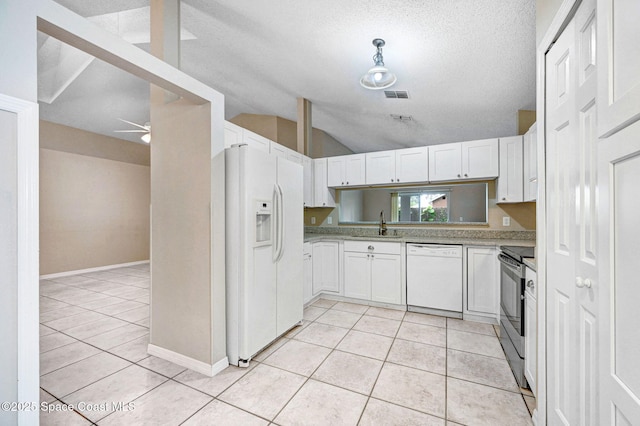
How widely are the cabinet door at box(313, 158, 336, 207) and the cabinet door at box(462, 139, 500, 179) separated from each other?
196cm

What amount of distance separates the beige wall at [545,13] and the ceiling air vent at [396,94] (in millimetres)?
1777

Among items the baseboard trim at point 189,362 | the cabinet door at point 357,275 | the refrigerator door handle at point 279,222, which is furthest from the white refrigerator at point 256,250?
the cabinet door at point 357,275

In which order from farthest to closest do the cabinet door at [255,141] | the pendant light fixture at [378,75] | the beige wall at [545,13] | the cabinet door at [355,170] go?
1. the cabinet door at [355,170]
2. the cabinet door at [255,141]
3. the pendant light fixture at [378,75]
4. the beige wall at [545,13]

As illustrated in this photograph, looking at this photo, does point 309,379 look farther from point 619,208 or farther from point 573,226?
point 619,208

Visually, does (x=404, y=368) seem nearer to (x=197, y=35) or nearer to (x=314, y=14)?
(x=314, y=14)

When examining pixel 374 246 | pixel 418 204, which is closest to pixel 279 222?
pixel 374 246

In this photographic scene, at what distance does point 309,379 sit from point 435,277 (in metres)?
1.97

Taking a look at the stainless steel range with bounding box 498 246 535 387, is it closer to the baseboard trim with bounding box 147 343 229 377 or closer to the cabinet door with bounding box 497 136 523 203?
the cabinet door with bounding box 497 136 523 203

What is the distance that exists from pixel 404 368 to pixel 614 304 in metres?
1.67

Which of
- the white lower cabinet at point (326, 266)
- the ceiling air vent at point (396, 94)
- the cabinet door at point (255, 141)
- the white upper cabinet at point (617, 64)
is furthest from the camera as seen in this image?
the white lower cabinet at point (326, 266)

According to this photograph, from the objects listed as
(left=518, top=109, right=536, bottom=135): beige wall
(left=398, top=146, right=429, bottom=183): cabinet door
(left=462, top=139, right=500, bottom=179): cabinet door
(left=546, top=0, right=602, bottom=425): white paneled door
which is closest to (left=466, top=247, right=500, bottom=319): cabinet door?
(left=462, top=139, right=500, bottom=179): cabinet door

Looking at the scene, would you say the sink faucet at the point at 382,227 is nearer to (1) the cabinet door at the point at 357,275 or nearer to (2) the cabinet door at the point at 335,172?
(1) the cabinet door at the point at 357,275

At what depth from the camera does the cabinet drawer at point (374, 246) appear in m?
3.50

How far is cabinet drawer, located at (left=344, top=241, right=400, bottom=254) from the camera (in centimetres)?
350
